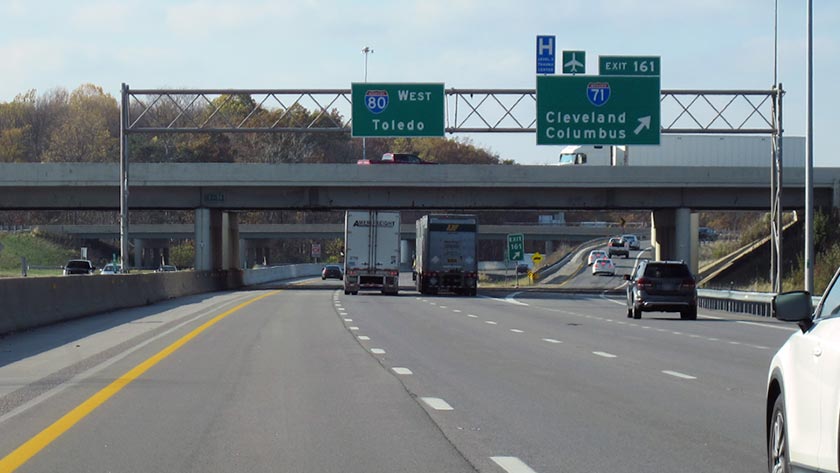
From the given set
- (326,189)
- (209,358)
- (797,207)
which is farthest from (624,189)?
(209,358)

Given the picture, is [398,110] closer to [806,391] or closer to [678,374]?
[678,374]

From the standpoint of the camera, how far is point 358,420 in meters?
11.0

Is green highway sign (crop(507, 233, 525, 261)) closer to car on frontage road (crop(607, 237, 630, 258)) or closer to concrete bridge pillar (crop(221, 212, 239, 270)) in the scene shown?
concrete bridge pillar (crop(221, 212, 239, 270))

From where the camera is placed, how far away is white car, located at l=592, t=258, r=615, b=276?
88500 mm

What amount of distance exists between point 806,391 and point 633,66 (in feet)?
131

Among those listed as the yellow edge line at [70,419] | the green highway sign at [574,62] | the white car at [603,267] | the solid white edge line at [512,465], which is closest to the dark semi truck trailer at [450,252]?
the green highway sign at [574,62]

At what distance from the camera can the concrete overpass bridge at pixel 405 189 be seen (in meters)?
59.4

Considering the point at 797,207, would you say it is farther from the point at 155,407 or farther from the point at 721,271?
the point at 155,407

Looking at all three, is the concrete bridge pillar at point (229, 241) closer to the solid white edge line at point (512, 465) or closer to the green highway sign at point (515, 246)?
the green highway sign at point (515, 246)

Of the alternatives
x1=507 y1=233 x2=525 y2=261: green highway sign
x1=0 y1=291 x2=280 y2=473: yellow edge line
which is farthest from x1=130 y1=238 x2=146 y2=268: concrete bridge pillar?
x1=0 y1=291 x2=280 y2=473: yellow edge line

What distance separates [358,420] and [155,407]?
2.26 m

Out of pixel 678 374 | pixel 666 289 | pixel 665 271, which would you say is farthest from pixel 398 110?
pixel 678 374

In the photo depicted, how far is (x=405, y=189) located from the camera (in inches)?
2451

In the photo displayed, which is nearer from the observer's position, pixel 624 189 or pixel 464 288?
pixel 464 288
